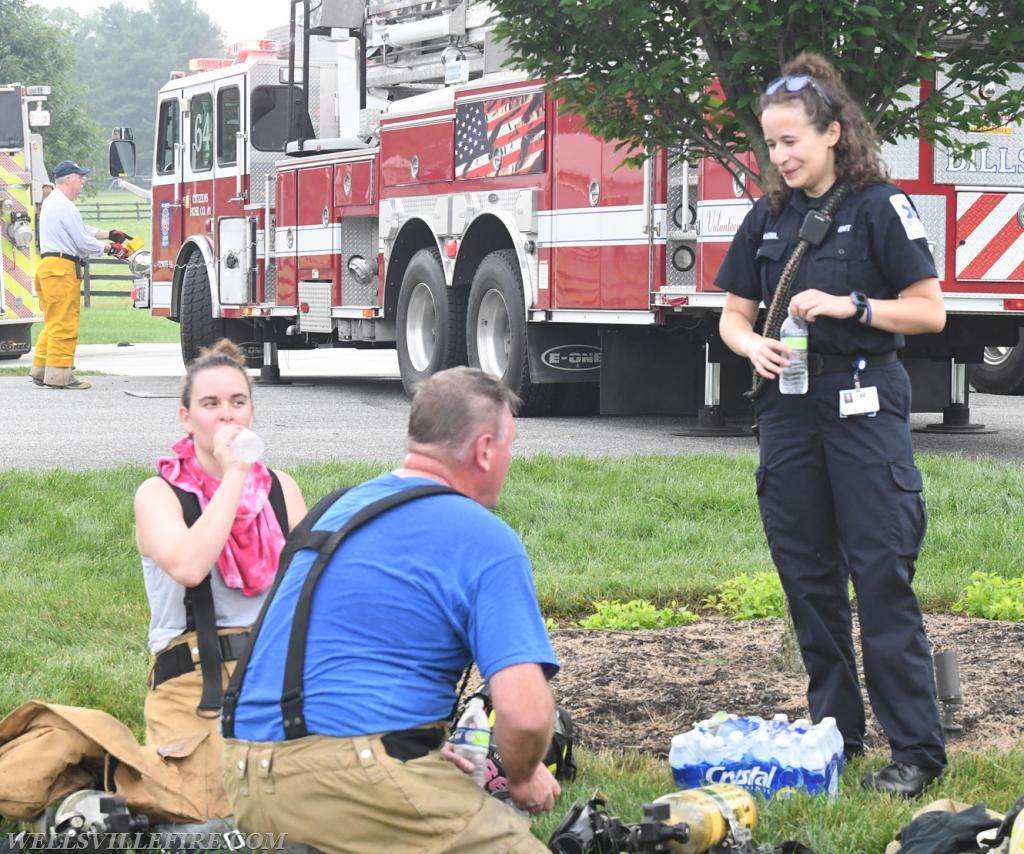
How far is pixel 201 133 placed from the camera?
17766mm

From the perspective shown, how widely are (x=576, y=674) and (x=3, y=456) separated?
5584 mm

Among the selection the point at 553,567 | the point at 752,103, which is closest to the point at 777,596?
the point at 553,567

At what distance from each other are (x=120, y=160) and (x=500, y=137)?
214 inches

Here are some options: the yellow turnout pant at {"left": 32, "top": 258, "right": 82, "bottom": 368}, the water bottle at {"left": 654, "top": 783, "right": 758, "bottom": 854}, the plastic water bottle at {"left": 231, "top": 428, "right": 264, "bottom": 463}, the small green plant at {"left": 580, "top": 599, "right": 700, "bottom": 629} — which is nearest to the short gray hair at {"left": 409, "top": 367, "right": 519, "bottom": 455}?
the plastic water bottle at {"left": 231, "top": 428, "right": 264, "bottom": 463}

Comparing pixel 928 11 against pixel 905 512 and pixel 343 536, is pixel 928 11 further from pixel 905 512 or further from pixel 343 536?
pixel 343 536

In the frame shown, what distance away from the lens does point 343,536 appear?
3.36 m

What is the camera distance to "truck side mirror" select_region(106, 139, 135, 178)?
17.1 meters

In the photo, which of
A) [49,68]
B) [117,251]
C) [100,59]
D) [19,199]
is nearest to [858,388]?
[117,251]

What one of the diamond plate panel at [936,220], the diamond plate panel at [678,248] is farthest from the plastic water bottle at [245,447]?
the diamond plate panel at [678,248]

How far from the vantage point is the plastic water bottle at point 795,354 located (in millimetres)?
4523

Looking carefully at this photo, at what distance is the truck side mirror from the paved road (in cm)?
187

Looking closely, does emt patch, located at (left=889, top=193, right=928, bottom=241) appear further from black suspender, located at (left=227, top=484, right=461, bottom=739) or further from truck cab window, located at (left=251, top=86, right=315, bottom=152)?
truck cab window, located at (left=251, top=86, right=315, bottom=152)

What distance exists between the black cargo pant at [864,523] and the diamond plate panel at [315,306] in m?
11.3

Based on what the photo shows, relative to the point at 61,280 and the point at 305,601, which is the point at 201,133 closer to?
the point at 61,280
